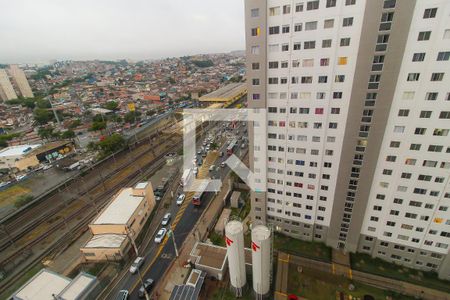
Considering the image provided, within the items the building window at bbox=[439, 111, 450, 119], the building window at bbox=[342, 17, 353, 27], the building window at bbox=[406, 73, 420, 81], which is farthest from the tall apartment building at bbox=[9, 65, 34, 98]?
the building window at bbox=[439, 111, 450, 119]

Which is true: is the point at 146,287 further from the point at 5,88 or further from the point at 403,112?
the point at 5,88

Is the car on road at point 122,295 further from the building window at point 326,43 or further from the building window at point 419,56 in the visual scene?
the building window at point 419,56

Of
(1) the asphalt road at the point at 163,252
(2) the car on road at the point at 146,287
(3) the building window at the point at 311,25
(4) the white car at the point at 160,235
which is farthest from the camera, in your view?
(4) the white car at the point at 160,235

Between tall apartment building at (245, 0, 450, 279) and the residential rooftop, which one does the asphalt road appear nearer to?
the residential rooftop

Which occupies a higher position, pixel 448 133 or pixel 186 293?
pixel 448 133

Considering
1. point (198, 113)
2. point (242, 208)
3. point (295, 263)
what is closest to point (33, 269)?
point (242, 208)

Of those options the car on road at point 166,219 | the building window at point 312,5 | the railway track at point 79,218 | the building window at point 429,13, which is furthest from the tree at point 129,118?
the building window at point 429,13

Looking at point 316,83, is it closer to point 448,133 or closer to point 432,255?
point 448,133
